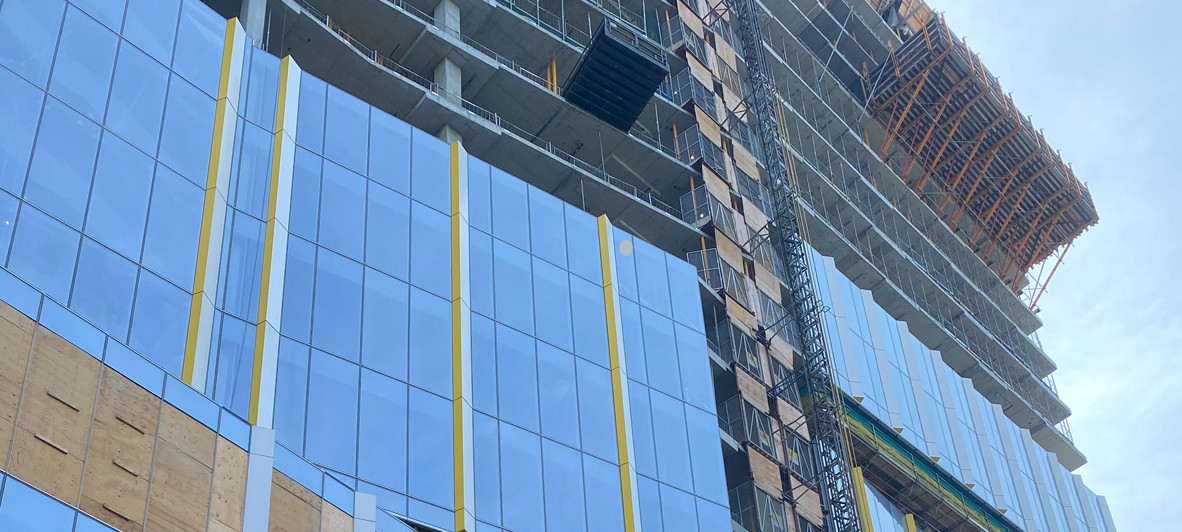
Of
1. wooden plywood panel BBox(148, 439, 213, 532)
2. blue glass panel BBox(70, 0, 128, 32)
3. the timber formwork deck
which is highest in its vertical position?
the timber formwork deck

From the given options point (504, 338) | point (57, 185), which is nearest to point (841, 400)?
point (504, 338)

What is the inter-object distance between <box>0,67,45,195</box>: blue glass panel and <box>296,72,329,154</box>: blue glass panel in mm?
9222

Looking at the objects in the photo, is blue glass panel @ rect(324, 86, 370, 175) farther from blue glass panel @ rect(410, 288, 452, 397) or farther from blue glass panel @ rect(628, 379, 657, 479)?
blue glass panel @ rect(628, 379, 657, 479)

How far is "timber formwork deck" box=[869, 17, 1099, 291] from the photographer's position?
265 feet

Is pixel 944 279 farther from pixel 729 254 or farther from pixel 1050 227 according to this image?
pixel 729 254

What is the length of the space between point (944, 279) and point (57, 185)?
62768mm

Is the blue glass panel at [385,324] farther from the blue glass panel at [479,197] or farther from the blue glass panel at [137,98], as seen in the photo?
the blue glass panel at [137,98]

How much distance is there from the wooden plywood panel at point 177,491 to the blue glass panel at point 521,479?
12543 mm

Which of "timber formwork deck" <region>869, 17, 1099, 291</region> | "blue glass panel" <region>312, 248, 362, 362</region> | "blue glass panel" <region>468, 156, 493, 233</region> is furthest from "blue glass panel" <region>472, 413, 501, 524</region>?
"timber formwork deck" <region>869, 17, 1099, 291</region>

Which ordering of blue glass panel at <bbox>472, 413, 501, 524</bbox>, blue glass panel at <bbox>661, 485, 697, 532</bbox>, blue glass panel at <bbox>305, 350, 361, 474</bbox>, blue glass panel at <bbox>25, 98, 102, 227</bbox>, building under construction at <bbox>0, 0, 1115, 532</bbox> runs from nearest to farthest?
building under construction at <bbox>0, 0, 1115, 532</bbox> → blue glass panel at <bbox>25, 98, 102, 227</bbox> → blue glass panel at <bbox>305, 350, 361, 474</bbox> → blue glass panel at <bbox>472, 413, 501, 524</bbox> → blue glass panel at <bbox>661, 485, 697, 532</bbox>

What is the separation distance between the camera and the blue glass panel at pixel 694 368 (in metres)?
44.8

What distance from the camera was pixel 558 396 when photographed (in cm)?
4009

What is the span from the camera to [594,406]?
41.0 meters

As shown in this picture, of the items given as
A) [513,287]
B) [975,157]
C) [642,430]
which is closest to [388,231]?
[513,287]
